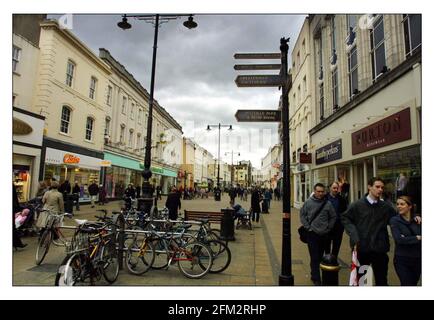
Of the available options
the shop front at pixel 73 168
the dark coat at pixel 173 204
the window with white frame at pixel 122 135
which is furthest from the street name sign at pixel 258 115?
the window with white frame at pixel 122 135

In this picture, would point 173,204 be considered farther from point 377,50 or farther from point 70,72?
point 70,72

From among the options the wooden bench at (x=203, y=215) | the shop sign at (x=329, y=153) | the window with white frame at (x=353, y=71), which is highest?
the window with white frame at (x=353, y=71)

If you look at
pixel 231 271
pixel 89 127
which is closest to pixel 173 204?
pixel 231 271

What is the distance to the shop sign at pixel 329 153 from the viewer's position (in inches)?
501

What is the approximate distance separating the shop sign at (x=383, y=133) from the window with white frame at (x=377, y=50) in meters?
1.98

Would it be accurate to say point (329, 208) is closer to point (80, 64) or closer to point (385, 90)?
point (385, 90)

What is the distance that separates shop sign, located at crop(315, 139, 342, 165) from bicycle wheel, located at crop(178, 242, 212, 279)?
369 inches

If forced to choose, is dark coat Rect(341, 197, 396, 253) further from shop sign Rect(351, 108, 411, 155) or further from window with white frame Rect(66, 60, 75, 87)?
window with white frame Rect(66, 60, 75, 87)

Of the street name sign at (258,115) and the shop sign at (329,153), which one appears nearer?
the street name sign at (258,115)

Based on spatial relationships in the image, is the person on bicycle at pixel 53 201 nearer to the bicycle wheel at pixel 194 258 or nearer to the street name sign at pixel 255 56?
the bicycle wheel at pixel 194 258

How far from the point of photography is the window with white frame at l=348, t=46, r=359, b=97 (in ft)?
39.8

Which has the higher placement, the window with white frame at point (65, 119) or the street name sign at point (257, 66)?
the window with white frame at point (65, 119)
